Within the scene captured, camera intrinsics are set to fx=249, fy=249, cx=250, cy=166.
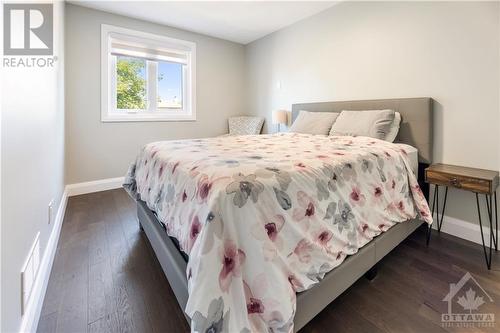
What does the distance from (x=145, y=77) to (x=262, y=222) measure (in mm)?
3569

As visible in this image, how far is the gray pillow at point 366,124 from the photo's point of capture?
2.23 meters

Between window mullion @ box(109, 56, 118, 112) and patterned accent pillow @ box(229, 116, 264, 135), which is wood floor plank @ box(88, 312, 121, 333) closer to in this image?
window mullion @ box(109, 56, 118, 112)

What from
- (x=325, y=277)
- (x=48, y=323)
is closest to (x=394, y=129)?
(x=325, y=277)

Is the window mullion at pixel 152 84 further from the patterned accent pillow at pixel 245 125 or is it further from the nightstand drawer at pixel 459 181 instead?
the nightstand drawer at pixel 459 181

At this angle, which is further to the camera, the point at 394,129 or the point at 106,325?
the point at 394,129

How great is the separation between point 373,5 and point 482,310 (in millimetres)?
2745

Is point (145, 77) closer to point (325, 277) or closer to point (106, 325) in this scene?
point (106, 325)

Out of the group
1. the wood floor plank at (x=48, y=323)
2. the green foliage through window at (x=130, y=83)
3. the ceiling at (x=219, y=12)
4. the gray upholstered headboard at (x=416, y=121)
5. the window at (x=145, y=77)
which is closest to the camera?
the wood floor plank at (x=48, y=323)

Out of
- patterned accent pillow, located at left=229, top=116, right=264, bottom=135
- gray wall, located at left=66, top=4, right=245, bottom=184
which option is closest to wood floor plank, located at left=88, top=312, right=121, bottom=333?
gray wall, located at left=66, top=4, right=245, bottom=184

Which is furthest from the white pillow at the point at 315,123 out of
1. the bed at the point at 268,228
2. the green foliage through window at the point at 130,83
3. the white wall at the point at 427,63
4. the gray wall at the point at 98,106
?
the green foliage through window at the point at 130,83

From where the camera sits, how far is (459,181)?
1.78m

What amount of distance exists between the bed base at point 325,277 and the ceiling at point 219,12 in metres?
2.68

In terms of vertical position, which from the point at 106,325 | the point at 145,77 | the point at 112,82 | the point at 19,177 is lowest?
the point at 106,325

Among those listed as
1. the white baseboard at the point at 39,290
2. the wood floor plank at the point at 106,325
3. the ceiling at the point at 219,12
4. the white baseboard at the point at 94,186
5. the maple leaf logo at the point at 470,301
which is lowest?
the wood floor plank at the point at 106,325
